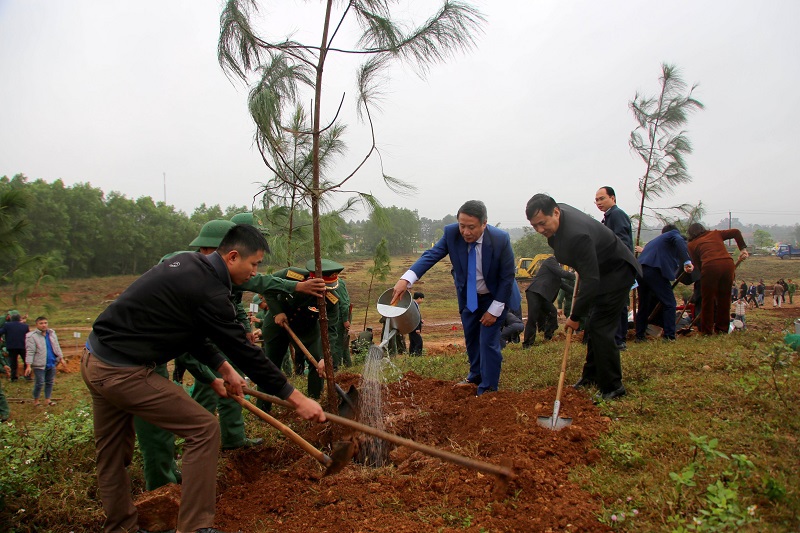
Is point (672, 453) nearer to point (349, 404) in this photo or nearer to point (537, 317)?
point (349, 404)

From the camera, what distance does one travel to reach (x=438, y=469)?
3.30 meters

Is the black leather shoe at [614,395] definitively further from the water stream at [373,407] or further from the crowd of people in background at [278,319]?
the water stream at [373,407]

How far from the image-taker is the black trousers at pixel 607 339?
4180 millimetres

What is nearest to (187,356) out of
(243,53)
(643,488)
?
(243,53)

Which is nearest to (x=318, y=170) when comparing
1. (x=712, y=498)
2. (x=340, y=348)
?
(x=712, y=498)

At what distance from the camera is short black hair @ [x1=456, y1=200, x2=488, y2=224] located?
4.34 metres

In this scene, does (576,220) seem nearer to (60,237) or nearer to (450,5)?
(450,5)

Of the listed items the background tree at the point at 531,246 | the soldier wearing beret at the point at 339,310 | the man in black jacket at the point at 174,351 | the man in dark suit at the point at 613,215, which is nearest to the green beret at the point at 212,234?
the man in black jacket at the point at 174,351

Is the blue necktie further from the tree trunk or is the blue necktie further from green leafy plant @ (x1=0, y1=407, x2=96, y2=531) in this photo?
green leafy plant @ (x1=0, y1=407, x2=96, y2=531)

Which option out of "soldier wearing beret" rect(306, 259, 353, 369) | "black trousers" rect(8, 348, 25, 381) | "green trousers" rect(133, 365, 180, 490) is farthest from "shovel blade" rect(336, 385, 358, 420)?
"black trousers" rect(8, 348, 25, 381)

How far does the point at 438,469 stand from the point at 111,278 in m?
34.5

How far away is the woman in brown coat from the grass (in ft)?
3.26

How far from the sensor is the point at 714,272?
21.1 ft

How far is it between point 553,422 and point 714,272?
163 inches
